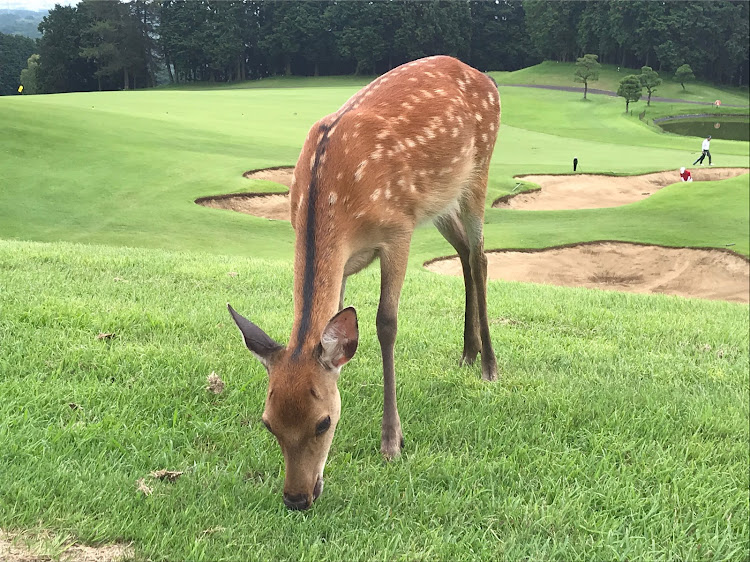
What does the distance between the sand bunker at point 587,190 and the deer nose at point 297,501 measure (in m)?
16.6

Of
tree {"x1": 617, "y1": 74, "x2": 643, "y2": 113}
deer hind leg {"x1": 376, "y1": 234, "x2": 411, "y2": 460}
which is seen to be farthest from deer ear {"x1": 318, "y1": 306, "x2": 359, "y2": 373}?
tree {"x1": 617, "y1": 74, "x2": 643, "y2": 113}

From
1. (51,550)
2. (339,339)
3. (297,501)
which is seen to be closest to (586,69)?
(339,339)

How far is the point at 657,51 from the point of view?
6209cm

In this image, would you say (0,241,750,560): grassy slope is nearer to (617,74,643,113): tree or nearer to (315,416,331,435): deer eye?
(315,416,331,435): deer eye

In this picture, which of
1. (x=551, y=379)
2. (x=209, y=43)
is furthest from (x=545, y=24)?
(x=551, y=379)

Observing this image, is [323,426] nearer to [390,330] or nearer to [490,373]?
[390,330]

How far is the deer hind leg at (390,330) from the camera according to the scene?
139 inches

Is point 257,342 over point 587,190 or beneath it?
over

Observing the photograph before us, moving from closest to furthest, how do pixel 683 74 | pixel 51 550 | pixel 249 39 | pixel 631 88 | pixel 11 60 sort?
1. pixel 51 550
2. pixel 11 60
3. pixel 249 39
4. pixel 631 88
5. pixel 683 74

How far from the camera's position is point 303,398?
2.67 meters

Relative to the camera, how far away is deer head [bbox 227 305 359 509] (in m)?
2.67

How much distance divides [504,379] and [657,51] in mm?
68061

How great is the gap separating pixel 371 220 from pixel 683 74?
6467 cm

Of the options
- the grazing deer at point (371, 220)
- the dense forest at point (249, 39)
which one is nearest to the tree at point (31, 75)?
the dense forest at point (249, 39)
